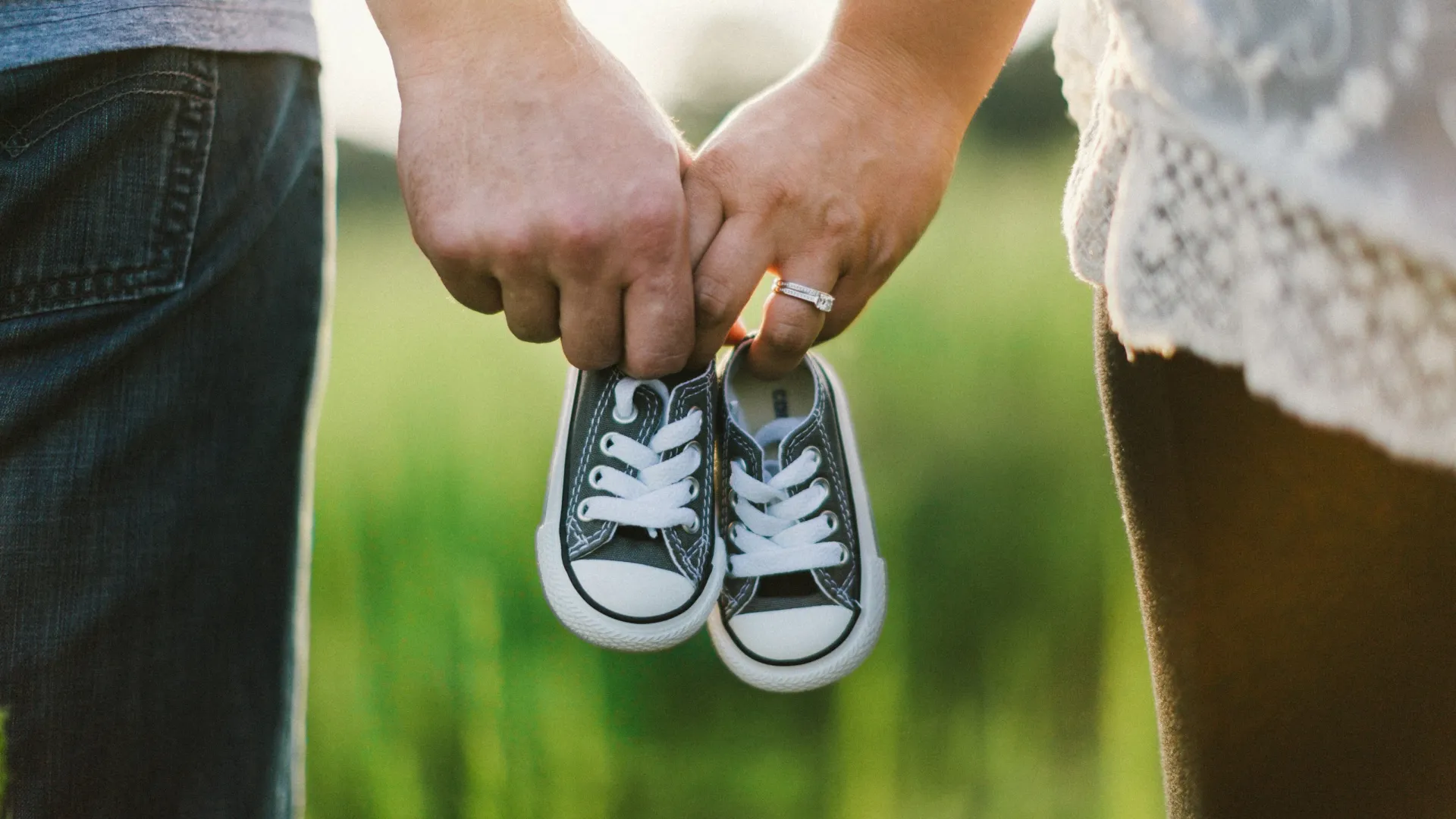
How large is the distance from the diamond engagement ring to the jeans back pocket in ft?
1.93

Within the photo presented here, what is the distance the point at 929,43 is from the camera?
891mm

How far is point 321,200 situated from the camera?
1.10m

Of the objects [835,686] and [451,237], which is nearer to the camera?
[451,237]

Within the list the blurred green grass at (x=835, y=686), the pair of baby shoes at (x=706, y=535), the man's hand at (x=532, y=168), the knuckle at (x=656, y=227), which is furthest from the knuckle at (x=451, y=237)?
the blurred green grass at (x=835, y=686)

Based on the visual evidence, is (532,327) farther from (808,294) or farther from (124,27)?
(124,27)

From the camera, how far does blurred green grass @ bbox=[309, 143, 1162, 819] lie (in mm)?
1879

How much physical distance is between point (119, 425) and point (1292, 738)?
3.37ft

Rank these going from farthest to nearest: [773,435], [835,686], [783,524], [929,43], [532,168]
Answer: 1. [835,686]
2. [773,435]
3. [783,524]
4. [929,43]
5. [532,168]

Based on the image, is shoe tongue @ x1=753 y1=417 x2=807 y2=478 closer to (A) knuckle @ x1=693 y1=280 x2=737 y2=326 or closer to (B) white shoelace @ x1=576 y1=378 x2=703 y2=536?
(B) white shoelace @ x1=576 y1=378 x2=703 y2=536

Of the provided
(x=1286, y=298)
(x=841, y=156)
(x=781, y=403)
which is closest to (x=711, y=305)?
(x=841, y=156)

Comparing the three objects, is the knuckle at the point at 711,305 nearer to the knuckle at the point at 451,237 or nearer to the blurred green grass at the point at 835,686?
the knuckle at the point at 451,237

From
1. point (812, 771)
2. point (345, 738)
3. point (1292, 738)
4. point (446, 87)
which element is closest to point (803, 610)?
point (1292, 738)

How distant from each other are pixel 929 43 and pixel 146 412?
0.85 m

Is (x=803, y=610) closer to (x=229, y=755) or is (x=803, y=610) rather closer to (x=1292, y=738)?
(x=1292, y=738)
